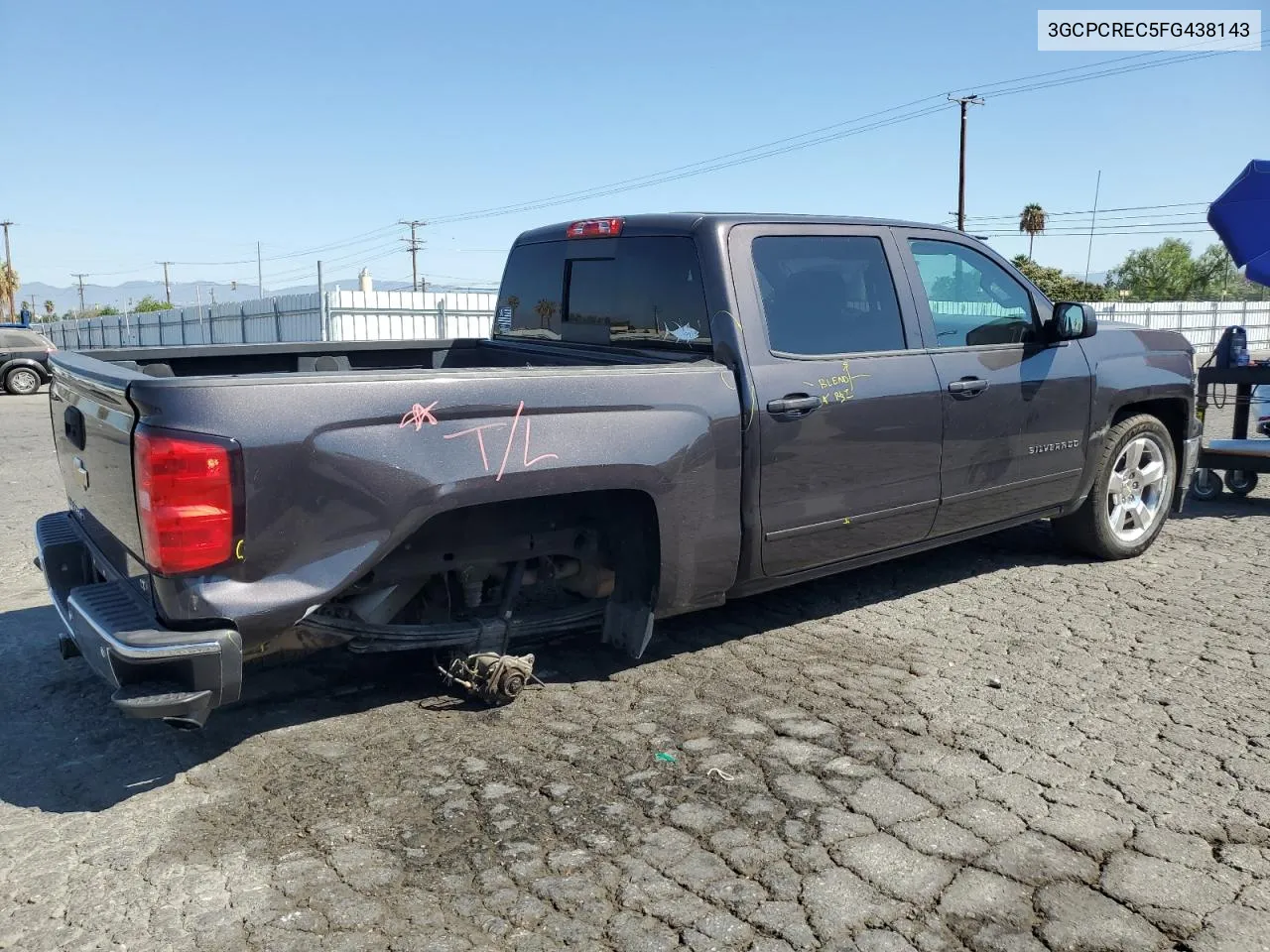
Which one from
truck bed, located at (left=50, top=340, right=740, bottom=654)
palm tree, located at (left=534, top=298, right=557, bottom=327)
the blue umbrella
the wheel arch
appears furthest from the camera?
the wheel arch

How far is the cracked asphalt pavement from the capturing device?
2.59 meters

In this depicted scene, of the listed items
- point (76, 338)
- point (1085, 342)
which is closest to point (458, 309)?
point (1085, 342)

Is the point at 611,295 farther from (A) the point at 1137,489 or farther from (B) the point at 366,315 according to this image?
(B) the point at 366,315

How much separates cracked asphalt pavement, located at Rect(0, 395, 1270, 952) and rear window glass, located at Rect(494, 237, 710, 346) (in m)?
1.47

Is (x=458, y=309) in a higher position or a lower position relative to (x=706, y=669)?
higher

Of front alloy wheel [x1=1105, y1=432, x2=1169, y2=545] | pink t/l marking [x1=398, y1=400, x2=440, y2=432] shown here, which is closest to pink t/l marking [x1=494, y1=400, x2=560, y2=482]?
pink t/l marking [x1=398, y1=400, x2=440, y2=432]

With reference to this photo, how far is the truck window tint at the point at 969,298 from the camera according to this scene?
494cm

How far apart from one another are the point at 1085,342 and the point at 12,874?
17.5 ft

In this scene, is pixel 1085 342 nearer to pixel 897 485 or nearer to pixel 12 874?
pixel 897 485

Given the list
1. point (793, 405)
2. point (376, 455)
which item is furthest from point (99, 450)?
point (793, 405)

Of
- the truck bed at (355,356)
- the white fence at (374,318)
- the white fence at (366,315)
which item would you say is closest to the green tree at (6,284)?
the white fence at (374,318)

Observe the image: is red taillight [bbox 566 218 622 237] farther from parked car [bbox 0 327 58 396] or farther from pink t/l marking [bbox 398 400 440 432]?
parked car [bbox 0 327 58 396]

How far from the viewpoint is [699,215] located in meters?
4.29

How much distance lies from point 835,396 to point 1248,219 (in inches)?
246
